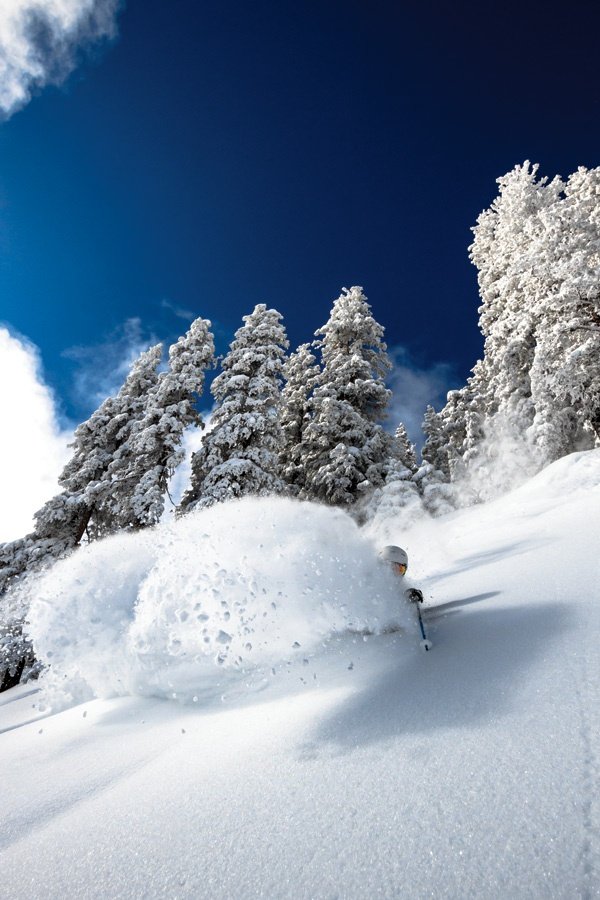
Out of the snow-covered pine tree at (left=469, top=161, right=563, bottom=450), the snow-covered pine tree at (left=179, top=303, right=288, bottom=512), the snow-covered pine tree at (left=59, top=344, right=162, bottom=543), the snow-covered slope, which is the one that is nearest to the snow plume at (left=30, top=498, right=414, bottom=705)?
the snow-covered slope

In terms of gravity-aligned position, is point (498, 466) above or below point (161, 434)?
below

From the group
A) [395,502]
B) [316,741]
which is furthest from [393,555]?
[395,502]

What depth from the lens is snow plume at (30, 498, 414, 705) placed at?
4578 mm

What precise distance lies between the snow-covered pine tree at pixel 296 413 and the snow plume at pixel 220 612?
15982 millimetres

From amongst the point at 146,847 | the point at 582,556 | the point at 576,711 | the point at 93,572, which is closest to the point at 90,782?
the point at 146,847

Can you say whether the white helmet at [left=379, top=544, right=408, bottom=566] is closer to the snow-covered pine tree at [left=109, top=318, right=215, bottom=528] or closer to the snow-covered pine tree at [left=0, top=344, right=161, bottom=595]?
the snow-covered pine tree at [left=109, top=318, right=215, bottom=528]

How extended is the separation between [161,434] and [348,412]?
30.2ft

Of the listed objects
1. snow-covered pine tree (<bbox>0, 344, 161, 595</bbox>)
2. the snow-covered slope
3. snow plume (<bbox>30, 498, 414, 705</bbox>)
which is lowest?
the snow-covered slope

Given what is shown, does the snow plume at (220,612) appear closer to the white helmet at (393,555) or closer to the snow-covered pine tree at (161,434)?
the white helmet at (393,555)

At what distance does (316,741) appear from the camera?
264 centimetres

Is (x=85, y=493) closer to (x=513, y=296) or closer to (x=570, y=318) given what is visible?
(x=570, y=318)

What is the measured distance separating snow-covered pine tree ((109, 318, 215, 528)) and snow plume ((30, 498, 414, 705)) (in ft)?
38.6

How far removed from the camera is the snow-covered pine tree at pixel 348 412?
65.9ft

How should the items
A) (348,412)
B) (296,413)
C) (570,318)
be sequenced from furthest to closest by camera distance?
(296,413) → (348,412) → (570,318)
